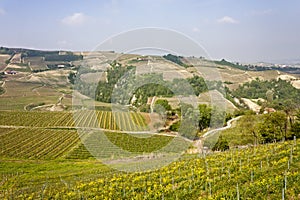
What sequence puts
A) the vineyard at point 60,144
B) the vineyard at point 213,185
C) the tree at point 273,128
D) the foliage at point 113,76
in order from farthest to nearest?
the vineyard at point 60,144 → the tree at point 273,128 → the foliage at point 113,76 → the vineyard at point 213,185

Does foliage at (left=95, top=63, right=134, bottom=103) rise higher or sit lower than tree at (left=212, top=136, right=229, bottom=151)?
higher

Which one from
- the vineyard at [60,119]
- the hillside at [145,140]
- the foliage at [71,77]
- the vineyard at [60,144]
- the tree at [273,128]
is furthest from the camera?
the foliage at [71,77]

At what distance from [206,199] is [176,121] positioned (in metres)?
30.8

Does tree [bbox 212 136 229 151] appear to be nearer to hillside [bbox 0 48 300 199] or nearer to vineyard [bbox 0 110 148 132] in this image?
hillside [bbox 0 48 300 199]

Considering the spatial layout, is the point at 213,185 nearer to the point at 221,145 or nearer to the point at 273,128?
the point at 273,128

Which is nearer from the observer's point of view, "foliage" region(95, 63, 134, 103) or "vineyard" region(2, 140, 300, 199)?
"vineyard" region(2, 140, 300, 199)

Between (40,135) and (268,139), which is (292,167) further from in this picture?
(40,135)

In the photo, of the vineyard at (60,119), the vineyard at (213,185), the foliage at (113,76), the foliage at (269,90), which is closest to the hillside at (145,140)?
the vineyard at (213,185)

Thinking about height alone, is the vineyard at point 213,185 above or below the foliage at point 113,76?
below

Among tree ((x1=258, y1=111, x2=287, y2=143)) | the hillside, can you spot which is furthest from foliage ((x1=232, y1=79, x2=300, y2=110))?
tree ((x1=258, y1=111, x2=287, y2=143))

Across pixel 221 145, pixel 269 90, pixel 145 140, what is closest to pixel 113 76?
pixel 145 140

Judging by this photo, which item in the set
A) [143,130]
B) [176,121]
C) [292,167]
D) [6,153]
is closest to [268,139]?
[176,121]

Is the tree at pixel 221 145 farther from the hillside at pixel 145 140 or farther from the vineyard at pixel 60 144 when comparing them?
the vineyard at pixel 60 144

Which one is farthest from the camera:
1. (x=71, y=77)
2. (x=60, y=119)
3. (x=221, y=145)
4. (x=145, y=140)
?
(x=71, y=77)
